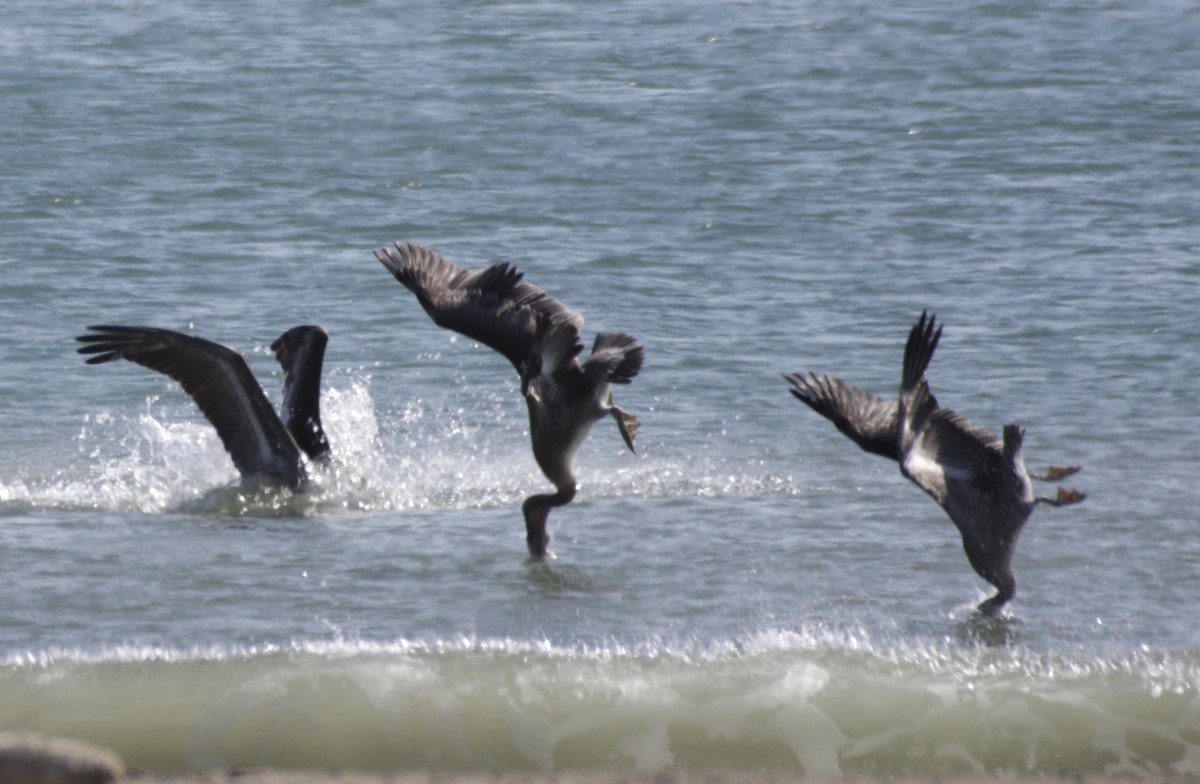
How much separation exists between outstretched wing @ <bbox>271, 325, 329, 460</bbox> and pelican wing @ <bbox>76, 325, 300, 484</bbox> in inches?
10.4

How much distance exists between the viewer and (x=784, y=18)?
23047 millimetres

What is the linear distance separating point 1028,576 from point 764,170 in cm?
980

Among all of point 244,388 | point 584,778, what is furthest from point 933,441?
point 244,388

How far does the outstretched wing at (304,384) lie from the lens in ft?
34.4

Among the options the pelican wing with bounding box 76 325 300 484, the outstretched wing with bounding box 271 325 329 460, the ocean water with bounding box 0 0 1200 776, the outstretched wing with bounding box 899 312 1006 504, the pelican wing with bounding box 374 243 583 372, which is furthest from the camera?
the outstretched wing with bounding box 271 325 329 460

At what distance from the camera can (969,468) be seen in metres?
7.94

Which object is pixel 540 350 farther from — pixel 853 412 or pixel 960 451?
pixel 960 451

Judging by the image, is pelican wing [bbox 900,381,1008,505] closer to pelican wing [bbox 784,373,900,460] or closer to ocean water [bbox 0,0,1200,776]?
pelican wing [bbox 784,373,900,460]

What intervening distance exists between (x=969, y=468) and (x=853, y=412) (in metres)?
0.64

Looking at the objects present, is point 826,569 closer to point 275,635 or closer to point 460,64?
point 275,635

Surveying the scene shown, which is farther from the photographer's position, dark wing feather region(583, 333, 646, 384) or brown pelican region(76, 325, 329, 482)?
brown pelican region(76, 325, 329, 482)

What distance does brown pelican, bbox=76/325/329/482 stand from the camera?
996 centimetres

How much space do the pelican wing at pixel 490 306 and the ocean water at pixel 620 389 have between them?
969 millimetres

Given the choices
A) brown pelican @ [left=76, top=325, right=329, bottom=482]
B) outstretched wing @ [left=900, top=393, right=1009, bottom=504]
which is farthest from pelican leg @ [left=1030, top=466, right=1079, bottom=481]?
brown pelican @ [left=76, top=325, right=329, bottom=482]
